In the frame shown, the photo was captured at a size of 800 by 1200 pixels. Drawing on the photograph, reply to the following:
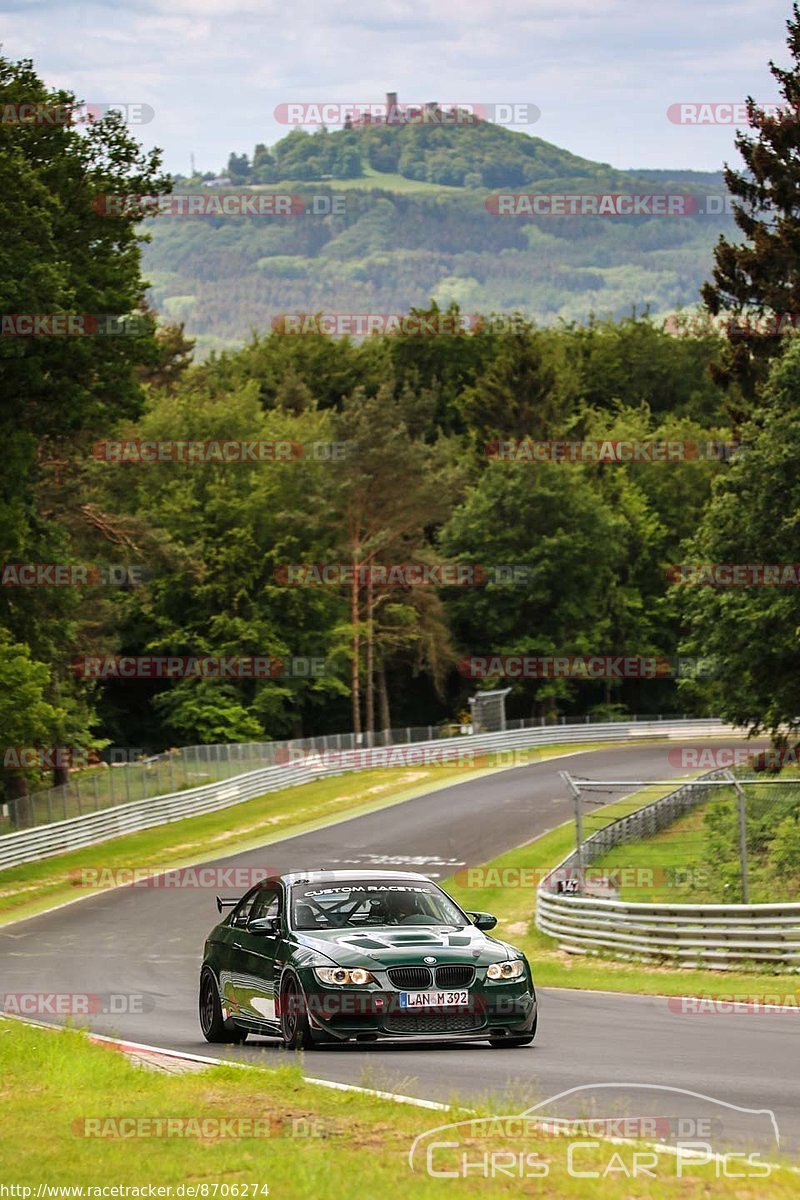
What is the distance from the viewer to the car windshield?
1315cm

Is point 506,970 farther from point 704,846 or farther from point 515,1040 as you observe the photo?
point 704,846

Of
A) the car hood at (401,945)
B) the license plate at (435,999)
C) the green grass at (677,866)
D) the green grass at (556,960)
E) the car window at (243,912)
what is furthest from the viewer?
the green grass at (677,866)

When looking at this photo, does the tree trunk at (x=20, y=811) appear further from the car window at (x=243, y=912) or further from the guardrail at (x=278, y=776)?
the car window at (x=243, y=912)

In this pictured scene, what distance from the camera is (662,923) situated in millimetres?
22406

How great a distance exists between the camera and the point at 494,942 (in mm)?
12938

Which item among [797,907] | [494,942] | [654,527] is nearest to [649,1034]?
[494,942]

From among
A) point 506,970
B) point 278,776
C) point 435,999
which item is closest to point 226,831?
point 278,776

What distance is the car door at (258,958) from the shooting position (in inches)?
512

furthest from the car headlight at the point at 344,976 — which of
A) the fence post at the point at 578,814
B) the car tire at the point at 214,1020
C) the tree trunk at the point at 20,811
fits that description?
the tree trunk at the point at 20,811

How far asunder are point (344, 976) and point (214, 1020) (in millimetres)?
2543

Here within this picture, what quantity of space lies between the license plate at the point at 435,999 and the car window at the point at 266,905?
5.83 ft

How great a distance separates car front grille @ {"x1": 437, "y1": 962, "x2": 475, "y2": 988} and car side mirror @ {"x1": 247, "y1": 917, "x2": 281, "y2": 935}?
1620 millimetres

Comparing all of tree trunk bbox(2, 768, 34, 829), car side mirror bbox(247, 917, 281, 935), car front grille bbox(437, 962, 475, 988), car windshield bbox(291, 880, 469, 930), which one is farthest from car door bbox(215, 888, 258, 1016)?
tree trunk bbox(2, 768, 34, 829)

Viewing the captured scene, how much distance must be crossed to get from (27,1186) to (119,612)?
211 feet
